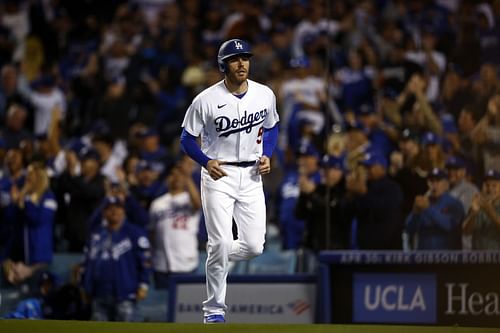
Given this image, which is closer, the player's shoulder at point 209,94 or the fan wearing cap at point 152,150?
the player's shoulder at point 209,94

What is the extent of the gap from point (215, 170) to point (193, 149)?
226 millimetres

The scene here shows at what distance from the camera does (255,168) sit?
8.81m

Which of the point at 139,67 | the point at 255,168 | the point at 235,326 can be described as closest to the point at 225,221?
the point at 255,168

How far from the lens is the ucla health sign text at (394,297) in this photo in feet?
35.8

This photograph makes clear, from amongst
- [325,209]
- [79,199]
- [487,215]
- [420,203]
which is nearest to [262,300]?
[325,209]

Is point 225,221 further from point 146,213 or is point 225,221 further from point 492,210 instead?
point 146,213

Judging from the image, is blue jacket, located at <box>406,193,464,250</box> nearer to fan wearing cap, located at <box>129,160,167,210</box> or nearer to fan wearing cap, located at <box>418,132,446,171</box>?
fan wearing cap, located at <box>418,132,446,171</box>

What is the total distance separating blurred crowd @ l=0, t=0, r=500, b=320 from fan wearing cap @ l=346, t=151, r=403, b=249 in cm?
1

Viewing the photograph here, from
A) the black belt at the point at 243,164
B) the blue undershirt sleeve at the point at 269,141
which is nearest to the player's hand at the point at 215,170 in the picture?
the black belt at the point at 243,164

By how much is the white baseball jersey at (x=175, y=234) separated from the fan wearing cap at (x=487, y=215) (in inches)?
115

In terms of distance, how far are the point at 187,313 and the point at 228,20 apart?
6.24m

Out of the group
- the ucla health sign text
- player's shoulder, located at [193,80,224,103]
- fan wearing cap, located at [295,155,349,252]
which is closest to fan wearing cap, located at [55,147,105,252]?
fan wearing cap, located at [295,155,349,252]

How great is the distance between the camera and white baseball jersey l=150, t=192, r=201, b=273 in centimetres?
1218

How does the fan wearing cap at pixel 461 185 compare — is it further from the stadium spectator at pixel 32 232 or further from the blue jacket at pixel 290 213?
the stadium spectator at pixel 32 232
